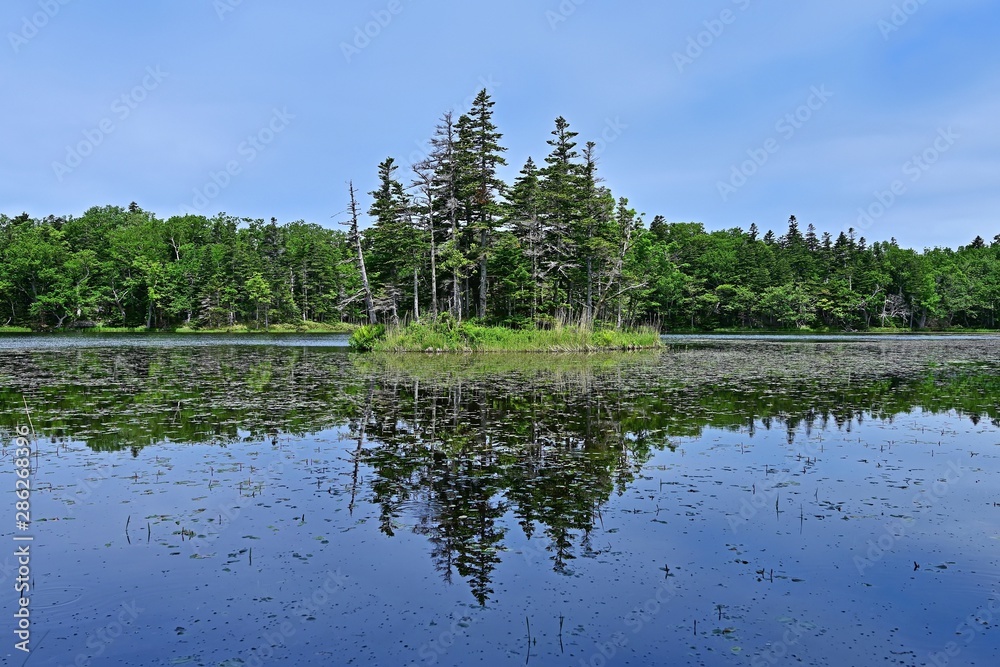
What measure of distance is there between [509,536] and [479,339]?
31.1 m

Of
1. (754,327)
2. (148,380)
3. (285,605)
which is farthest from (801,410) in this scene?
(754,327)

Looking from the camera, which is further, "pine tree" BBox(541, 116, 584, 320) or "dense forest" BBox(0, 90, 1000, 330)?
"dense forest" BBox(0, 90, 1000, 330)

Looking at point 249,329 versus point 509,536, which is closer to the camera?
point 509,536

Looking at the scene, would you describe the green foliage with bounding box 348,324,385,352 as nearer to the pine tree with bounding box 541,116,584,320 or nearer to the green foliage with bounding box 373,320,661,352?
the green foliage with bounding box 373,320,661,352

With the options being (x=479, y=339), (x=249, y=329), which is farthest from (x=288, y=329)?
(x=479, y=339)

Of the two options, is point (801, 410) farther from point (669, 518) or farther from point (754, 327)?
point (754, 327)

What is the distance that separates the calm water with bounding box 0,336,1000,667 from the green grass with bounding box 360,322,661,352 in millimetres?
21570

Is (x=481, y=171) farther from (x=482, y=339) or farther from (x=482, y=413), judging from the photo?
(x=482, y=413)

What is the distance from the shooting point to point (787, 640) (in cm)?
462

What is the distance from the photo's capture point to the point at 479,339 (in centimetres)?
3766

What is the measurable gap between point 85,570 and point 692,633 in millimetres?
5448

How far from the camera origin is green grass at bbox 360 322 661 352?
36.3 metres

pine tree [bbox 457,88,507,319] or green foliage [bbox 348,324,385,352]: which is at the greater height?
pine tree [bbox 457,88,507,319]

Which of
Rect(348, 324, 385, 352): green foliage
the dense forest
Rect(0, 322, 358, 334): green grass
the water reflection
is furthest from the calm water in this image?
Rect(0, 322, 358, 334): green grass
